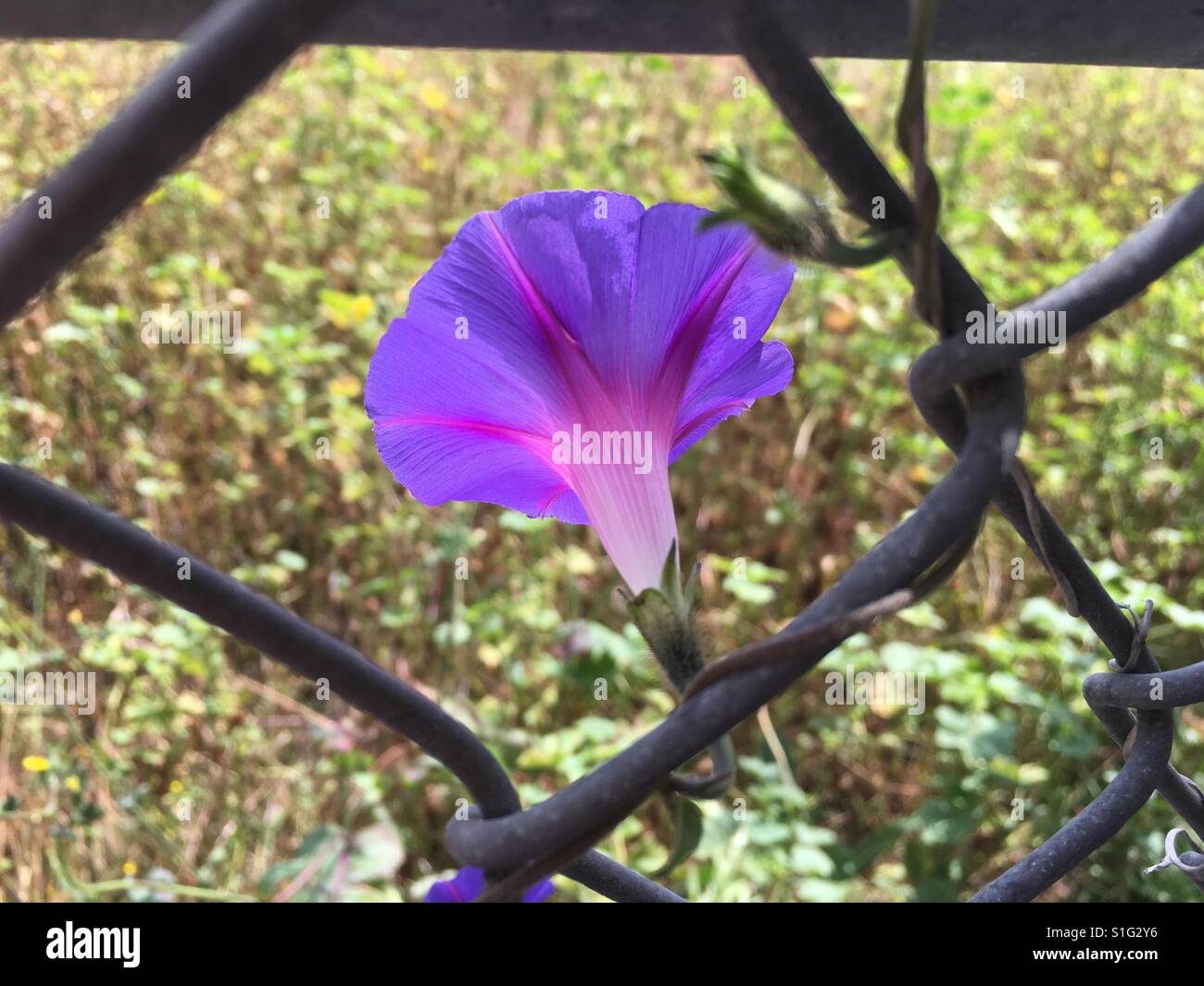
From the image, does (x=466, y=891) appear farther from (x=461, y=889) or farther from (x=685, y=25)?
(x=685, y=25)

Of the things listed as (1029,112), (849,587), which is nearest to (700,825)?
(849,587)

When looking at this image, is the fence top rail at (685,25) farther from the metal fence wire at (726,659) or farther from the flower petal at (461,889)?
the flower petal at (461,889)

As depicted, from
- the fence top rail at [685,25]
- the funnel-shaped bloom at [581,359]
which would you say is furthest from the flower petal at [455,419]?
the fence top rail at [685,25]

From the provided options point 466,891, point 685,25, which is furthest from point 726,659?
point 685,25

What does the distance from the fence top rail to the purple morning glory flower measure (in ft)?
0.82

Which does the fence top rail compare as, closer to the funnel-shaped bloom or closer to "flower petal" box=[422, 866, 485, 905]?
the funnel-shaped bloom

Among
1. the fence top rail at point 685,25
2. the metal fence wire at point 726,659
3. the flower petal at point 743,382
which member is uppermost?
the fence top rail at point 685,25

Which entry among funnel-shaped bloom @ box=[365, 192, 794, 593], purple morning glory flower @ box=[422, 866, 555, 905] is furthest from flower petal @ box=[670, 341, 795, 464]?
purple morning glory flower @ box=[422, 866, 555, 905]

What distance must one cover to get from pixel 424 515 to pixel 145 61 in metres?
1.78

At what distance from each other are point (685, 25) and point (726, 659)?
8.9 inches

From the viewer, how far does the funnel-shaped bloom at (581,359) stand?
313 millimetres

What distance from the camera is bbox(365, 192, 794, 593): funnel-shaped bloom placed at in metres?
0.31
